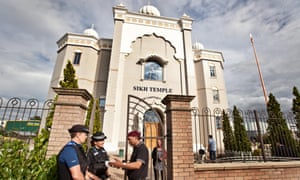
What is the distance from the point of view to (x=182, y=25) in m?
15.4

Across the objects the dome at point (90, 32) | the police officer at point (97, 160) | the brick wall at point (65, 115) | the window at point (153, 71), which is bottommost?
the police officer at point (97, 160)

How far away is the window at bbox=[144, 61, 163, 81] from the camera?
1351cm

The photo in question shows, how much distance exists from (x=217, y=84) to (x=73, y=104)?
1678 centimetres

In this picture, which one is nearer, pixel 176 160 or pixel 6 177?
pixel 6 177

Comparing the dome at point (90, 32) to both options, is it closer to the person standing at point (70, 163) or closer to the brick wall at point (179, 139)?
the brick wall at point (179, 139)

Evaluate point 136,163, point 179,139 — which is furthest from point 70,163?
point 179,139

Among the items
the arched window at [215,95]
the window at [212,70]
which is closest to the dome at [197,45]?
the window at [212,70]

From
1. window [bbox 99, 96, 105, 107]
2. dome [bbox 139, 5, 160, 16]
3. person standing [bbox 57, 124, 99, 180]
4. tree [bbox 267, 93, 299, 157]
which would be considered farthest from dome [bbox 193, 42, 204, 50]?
person standing [bbox 57, 124, 99, 180]

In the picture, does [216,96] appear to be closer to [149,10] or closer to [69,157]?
[149,10]

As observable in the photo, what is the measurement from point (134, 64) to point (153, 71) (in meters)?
1.84

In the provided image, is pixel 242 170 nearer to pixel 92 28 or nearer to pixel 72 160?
pixel 72 160

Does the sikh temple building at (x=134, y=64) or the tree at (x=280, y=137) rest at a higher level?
the sikh temple building at (x=134, y=64)

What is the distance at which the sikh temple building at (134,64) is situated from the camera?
12.4m

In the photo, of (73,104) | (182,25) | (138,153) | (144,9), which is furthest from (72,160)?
(144,9)
